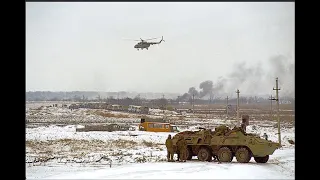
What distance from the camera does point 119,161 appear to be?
12742 mm

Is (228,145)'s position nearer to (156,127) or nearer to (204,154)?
(204,154)

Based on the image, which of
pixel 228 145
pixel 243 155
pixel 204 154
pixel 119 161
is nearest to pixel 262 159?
pixel 243 155

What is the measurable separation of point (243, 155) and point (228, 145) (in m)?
0.62

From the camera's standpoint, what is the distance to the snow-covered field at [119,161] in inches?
394

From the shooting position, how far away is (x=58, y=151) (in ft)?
51.5

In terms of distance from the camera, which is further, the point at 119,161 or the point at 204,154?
the point at 204,154

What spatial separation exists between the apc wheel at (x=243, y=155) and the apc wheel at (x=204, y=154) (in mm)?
1053

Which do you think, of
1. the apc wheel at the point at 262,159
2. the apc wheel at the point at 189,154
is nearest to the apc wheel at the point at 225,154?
the apc wheel at the point at 262,159

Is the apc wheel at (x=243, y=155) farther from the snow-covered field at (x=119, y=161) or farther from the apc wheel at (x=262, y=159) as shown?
the apc wheel at (x=262, y=159)

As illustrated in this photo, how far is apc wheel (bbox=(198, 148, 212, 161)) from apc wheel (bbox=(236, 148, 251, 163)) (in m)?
1.05
